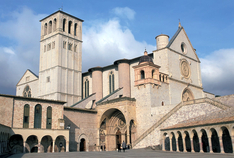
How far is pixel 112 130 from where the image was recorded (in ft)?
131

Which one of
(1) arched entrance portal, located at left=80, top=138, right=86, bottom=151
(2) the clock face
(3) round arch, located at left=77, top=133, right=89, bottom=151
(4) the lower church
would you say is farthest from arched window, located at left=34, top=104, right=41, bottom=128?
(2) the clock face

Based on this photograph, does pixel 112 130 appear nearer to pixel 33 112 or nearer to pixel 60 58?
pixel 33 112

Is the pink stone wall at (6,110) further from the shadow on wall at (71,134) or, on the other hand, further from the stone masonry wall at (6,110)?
the shadow on wall at (71,134)

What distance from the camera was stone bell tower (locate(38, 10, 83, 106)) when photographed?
161 feet

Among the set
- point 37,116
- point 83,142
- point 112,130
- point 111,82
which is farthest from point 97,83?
point 37,116

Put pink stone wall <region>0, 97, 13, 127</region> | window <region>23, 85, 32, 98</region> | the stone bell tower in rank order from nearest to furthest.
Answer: pink stone wall <region>0, 97, 13, 127</region>
the stone bell tower
window <region>23, 85, 32, 98</region>

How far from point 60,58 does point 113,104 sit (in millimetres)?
16913

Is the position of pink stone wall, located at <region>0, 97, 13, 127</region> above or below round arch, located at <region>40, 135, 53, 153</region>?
above

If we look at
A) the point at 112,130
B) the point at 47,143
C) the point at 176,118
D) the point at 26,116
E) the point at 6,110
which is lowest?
the point at 47,143

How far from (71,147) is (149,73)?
13.6 m

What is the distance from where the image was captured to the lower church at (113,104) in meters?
28.0

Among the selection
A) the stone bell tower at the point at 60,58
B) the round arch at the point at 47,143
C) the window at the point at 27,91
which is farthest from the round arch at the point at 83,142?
the window at the point at 27,91

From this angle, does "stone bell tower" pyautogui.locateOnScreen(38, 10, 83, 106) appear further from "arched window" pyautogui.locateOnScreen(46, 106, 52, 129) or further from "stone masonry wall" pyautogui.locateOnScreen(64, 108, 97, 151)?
"arched window" pyautogui.locateOnScreen(46, 106, 52, 129)

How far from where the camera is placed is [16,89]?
193 feet
